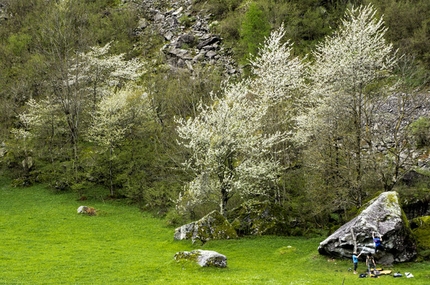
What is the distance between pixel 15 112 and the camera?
207 ft

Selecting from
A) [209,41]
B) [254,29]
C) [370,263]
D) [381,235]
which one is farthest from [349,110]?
[209,41]

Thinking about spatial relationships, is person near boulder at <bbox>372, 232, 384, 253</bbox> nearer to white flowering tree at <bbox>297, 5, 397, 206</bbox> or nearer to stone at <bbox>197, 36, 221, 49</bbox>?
white flowering tree at <bbox>297, 5, 397, 206</bbox>

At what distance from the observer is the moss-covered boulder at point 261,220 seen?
33.7m

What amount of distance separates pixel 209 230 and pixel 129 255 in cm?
733

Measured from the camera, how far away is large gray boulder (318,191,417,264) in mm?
23016

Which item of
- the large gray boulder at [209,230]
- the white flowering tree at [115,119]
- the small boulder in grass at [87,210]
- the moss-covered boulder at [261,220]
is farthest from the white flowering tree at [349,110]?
the white flowering tree at [115,119]

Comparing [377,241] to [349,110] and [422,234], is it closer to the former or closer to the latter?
[422,234]

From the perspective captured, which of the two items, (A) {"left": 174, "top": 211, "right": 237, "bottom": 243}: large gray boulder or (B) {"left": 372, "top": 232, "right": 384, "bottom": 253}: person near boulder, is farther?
(A) {"left": 174, "top": 211, "right": 237, "bottom": 243}: large gray boulder

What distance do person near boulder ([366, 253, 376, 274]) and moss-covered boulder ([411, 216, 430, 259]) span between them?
3.33 metres

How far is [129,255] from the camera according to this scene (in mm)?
27281

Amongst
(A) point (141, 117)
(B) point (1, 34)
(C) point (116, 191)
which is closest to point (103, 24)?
(B) point (1, 34)

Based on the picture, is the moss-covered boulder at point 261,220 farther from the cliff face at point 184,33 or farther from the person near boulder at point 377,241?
the cliff face at point 184,33

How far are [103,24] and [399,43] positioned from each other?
223ft

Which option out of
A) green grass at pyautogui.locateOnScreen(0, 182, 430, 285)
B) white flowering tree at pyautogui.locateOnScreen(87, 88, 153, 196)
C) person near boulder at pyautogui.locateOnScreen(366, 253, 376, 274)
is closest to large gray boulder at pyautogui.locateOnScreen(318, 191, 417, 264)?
person near boulder at pyautogui.locateOnScreen(366, 253, 376, 274)
